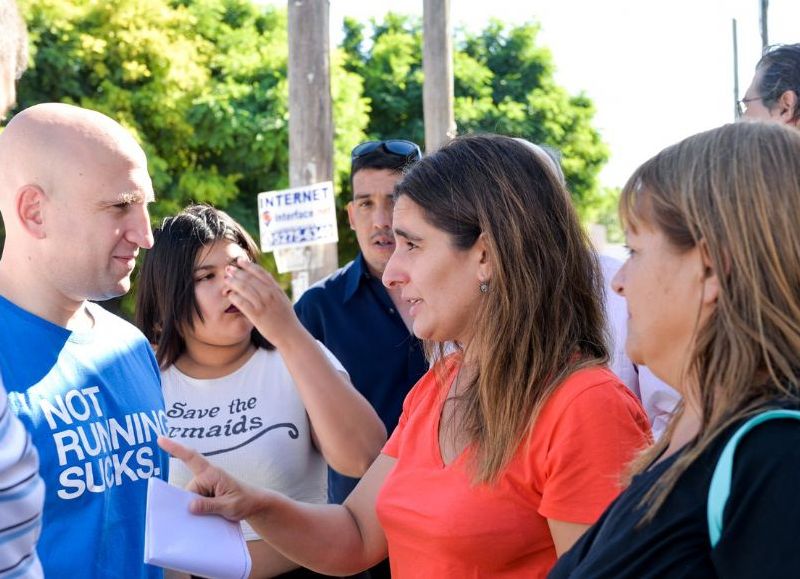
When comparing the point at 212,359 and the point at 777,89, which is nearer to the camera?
the point at 212,359

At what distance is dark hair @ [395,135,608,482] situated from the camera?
7.50 feet

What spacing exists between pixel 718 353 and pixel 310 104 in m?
Answer: 6.16

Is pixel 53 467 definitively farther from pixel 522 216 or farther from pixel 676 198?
pixel 676 198

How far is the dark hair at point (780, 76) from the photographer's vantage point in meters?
4.10

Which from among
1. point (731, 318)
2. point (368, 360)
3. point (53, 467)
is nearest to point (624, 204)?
point (731, 318)

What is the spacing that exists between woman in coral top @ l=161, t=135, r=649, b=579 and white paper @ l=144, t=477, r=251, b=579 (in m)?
0.06

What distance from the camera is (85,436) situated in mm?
2381

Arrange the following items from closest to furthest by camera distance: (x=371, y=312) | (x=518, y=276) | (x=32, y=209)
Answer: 1. (x=518, y=276)
2. (x=32, y=209)
3. (x=371, y=312)

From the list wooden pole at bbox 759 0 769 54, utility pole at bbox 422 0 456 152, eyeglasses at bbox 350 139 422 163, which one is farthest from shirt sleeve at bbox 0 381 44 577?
wooden pole at bbox 759 0 769 54

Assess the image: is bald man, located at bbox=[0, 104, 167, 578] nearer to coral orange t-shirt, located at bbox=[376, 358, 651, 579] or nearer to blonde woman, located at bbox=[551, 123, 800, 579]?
coral orange t-shirt, located at bbox=[376, 358, 651, 579]

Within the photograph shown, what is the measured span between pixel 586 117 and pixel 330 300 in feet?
76.2

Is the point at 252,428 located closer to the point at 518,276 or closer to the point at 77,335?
the point at 77,335

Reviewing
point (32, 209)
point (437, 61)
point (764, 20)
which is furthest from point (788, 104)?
point (764, 20)

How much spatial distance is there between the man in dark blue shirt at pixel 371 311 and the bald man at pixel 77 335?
1.42 m
